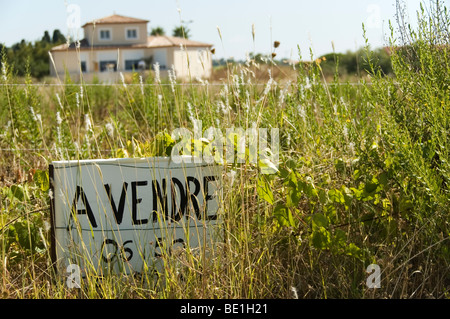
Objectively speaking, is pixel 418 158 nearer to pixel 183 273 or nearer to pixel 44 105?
pixel 183 273

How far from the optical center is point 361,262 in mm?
2172

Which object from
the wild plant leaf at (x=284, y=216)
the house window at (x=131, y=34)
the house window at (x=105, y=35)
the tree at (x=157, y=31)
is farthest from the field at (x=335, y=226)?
the tree at (x=157, y=31)

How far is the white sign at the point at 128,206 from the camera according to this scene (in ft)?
7.09

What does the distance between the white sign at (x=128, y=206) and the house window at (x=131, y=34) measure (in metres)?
32.5

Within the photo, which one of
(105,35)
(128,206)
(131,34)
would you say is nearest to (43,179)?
(128,206)

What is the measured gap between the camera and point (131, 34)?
1341 inches

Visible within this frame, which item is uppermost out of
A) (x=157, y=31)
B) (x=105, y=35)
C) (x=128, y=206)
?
(x=157, y=31)

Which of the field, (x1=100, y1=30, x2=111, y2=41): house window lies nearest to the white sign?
the field

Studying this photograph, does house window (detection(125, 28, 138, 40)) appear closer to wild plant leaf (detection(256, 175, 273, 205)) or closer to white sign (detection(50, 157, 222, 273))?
white sign (detection(50, 157, 222, 273))

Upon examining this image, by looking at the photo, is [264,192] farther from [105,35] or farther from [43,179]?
[105,35]

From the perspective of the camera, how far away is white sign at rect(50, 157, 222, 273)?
2.16m

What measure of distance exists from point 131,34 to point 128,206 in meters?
33.4

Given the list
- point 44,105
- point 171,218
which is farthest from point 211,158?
point 44,105

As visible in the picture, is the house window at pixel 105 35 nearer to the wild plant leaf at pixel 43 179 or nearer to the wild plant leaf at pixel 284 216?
the wild plant leaf at pixel 43 179
